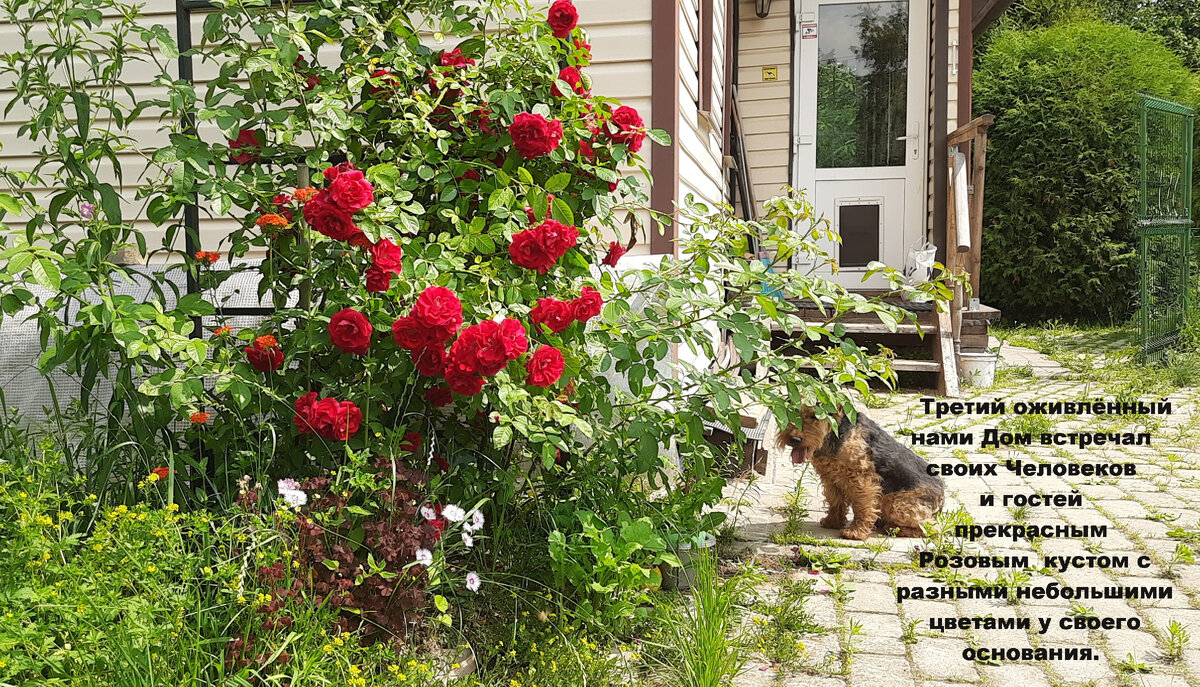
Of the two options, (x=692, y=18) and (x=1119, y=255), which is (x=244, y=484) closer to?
(x=692, y=18)

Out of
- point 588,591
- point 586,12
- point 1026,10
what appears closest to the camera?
point 588,591

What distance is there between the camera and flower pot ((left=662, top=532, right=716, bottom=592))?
8.98 feet

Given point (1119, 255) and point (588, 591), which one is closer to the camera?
point (588, 591)

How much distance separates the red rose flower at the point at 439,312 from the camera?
6.85ft

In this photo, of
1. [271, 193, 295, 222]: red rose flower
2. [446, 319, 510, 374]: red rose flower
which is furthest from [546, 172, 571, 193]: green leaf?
[271, 193, 295, 222]: red rose flower

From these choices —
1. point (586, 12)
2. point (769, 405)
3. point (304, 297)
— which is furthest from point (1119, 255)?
point (304, 297)

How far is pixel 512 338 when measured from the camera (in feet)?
6.89

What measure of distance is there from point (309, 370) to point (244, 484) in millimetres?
468

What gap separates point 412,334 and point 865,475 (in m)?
2.00

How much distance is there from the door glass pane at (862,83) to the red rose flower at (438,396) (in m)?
6.28

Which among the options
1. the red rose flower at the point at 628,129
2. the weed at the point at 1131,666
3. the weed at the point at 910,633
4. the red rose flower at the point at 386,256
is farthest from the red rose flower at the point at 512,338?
the weed at the point at 1131,666

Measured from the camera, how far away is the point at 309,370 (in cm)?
250

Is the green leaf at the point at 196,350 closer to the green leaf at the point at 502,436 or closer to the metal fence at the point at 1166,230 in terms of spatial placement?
the green leaf at the point at 502,436

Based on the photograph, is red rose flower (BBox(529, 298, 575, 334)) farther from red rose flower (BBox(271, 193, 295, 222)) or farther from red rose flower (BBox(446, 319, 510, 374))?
red rose flower (BBox(271, 193, 295, 222))
